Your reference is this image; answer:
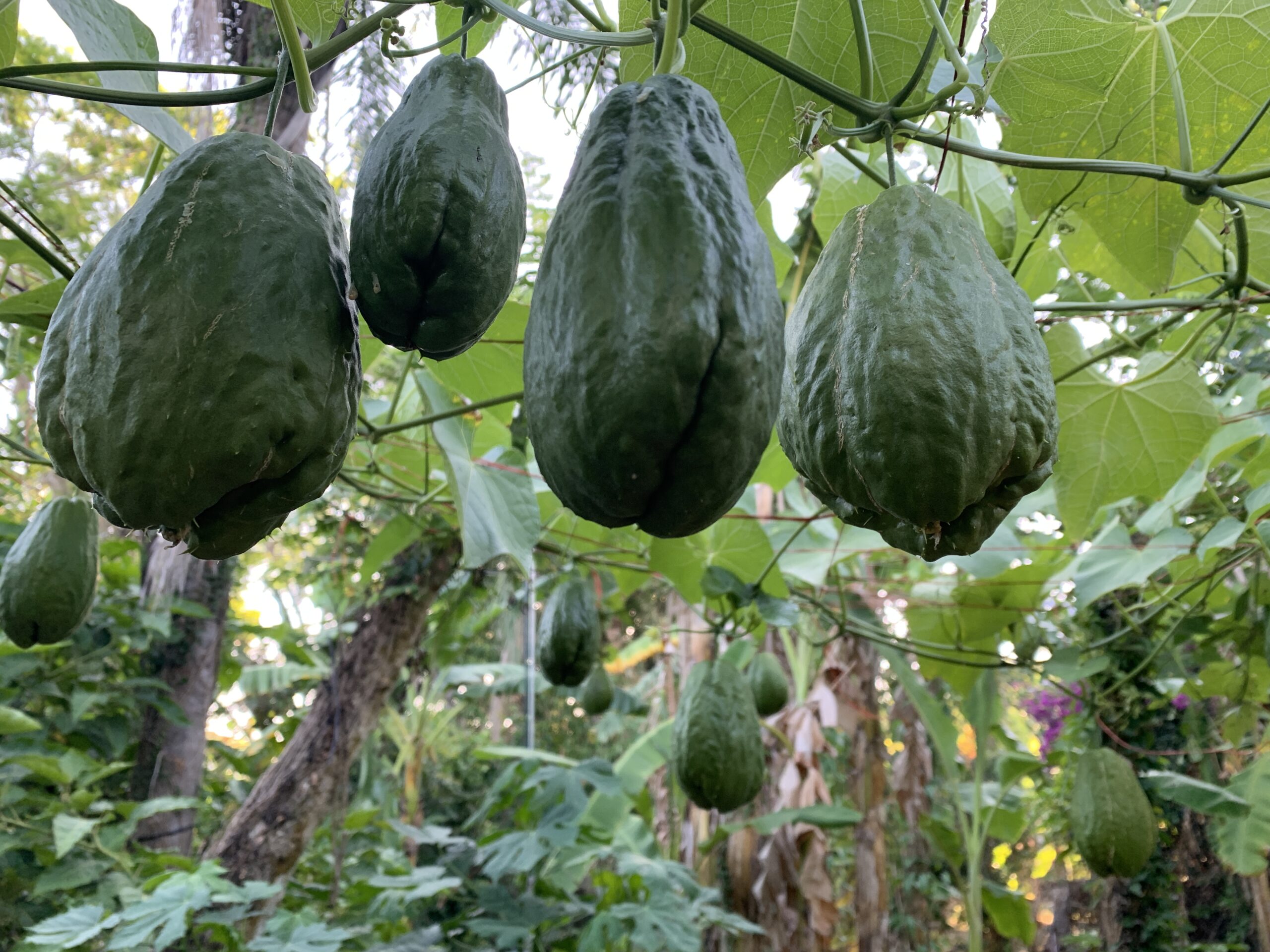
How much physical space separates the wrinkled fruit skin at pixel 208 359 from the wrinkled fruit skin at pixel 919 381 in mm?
401

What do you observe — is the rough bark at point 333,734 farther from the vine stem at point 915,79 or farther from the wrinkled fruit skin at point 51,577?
the vine stem at point 915,79

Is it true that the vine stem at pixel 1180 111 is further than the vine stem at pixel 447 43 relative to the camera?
Yes

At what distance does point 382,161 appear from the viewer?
0.77m

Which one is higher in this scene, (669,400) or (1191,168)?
(1191,168)

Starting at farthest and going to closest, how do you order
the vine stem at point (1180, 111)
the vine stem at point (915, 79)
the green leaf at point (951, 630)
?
the green leaf at point (951, 630), the vine stem at point (1180, 111), the vine stem at point (915, 79)

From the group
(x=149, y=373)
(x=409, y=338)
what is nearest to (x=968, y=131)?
(x=409, y=338)

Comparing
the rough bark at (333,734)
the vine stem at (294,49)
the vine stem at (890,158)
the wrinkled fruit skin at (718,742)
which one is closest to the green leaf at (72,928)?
the rough bark at (333,734)

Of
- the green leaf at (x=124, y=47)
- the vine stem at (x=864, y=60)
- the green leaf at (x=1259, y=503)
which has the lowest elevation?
the green leaf at (x=1259, y=503)

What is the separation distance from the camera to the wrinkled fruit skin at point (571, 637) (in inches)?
108

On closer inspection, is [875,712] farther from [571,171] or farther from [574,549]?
[571,171]

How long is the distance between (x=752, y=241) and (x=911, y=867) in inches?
350

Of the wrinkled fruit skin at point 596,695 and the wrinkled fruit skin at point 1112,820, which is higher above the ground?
the wrinkled fruit skin at point 596,695

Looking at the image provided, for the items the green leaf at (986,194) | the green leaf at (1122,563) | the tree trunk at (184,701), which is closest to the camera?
→ the green leaf at (986,194)

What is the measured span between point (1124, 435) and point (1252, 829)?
1466 millimetres
